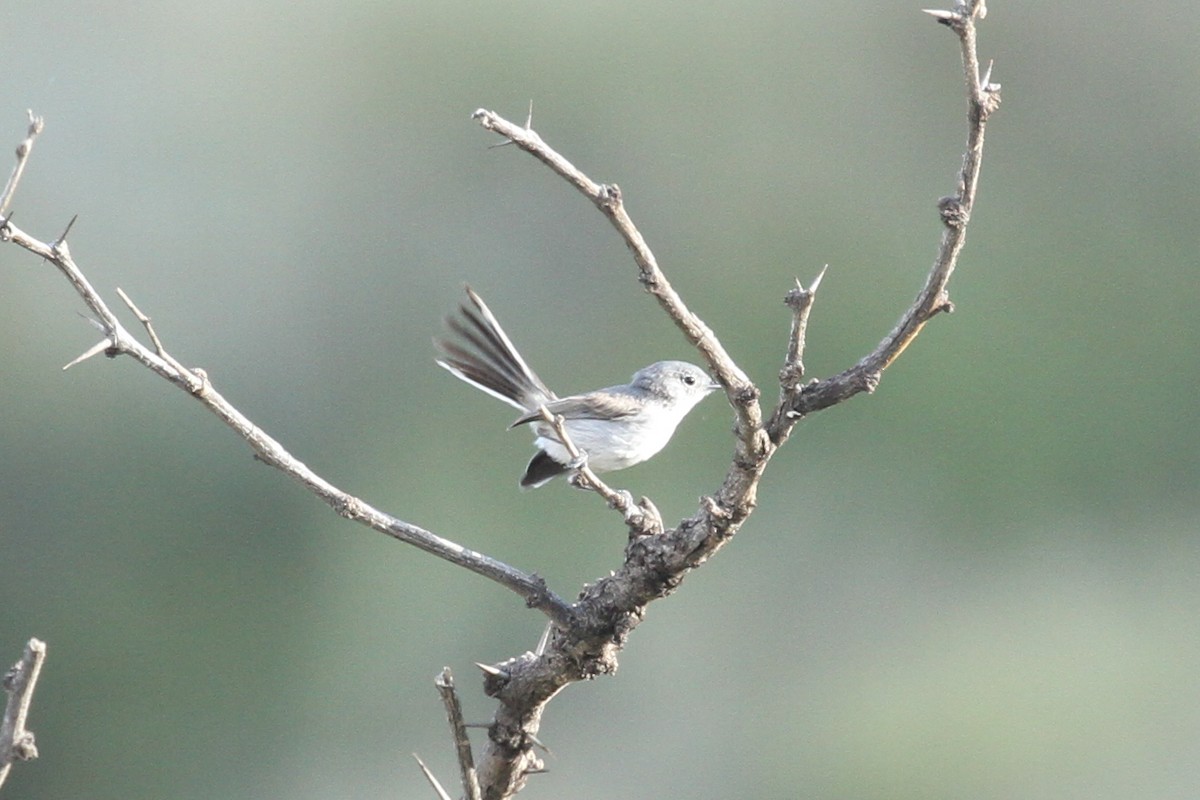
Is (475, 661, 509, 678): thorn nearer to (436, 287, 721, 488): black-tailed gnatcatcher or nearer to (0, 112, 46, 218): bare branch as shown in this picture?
(436, 287, 721, 488): black-tailed gnatcatcher

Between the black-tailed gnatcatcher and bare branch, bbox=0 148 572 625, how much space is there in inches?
46.1

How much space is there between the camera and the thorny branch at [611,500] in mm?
1757

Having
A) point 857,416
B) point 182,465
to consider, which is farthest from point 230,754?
→ point 857,416

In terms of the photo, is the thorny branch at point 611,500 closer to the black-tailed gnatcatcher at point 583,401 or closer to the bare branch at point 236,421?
the bare branch at point 236,421

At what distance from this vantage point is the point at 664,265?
986 cm

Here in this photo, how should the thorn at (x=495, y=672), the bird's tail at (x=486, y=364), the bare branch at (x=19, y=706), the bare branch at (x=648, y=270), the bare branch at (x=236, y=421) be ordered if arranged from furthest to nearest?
the bird's tail at (x=486, y=364) < the thorn at (x=495, y=672) < the bare branch at (x=236, y=421) < the bare branch at (x=648, y=270) < the bare branch at (x=19, y=706)

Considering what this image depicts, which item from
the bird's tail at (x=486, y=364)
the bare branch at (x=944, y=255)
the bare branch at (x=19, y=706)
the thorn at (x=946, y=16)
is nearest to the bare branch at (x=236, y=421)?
the bare branch at (x=19, y=706)

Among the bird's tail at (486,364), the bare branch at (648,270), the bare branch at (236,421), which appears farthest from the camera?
the bird's tail at (486,364)

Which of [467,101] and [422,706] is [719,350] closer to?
[422,706]

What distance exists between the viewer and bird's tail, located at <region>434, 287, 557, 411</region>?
A: 3.56m

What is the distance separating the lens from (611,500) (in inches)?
89.7

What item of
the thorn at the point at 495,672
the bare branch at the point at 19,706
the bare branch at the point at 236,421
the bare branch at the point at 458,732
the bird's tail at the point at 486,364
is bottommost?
the bare branch at the point at 19,706

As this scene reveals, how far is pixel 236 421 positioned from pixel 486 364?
166cm

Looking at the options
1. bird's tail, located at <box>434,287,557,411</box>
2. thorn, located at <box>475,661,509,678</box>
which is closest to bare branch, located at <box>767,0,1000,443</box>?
thorn, located at <box>475,661,509,678</box>
